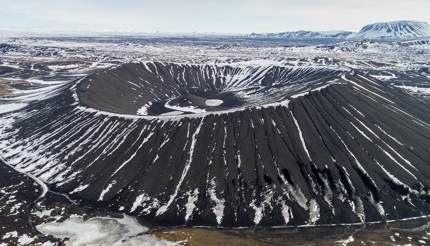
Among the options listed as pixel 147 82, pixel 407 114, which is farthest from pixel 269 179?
pixel 147 82

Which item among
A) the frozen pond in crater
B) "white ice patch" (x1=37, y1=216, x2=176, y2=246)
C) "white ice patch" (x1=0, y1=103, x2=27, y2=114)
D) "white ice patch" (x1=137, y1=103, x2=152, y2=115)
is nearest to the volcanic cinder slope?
"white ice patch" (x1=37, y1=216, x2=176, y2=246)

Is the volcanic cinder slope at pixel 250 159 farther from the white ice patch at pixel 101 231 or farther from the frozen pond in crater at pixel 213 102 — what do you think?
the frozen pond in crater at pixel 213 102

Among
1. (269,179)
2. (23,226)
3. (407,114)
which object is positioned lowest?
(23,226)

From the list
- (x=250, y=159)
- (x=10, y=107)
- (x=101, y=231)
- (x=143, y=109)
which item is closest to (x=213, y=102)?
(x=143, y=109)

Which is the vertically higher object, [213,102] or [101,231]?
[213,102]

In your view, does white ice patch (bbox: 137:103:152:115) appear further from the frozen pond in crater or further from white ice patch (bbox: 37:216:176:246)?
white ice patch (bbox: 37:216:176:246)

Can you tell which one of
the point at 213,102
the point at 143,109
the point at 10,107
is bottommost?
the point at 10,107

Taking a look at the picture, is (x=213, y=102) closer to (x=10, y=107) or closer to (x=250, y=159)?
(x=10, y=107)

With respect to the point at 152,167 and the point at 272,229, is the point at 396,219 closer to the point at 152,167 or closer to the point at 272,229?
the point at 272,229

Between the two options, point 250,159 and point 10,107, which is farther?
point 10,107
